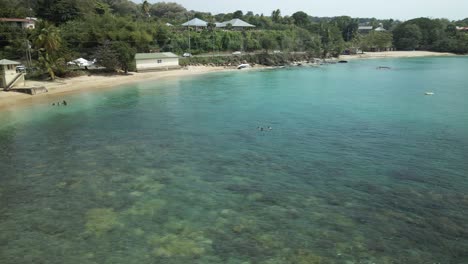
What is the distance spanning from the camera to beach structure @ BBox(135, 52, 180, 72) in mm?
70125

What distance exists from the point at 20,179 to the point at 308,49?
111m

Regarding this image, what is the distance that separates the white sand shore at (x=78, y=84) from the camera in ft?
140

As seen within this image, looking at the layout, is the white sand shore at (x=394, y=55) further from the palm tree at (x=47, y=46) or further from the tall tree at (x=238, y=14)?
the palm tree at (x=47, y=46)

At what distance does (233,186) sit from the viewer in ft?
61.2

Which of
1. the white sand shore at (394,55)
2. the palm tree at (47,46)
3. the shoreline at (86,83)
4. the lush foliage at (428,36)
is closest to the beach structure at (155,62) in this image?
the shoreline at (86,83)

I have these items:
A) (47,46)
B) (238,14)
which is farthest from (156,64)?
(238,14)

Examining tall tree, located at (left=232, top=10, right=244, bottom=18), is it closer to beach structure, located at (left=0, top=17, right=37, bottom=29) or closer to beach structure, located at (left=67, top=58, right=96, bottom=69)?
beach structure, located at (left=0, top=17, right=37, bottom=29)

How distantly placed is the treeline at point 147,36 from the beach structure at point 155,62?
3.23 meters

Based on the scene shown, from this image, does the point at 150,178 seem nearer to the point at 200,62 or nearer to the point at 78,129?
the point at 78,129

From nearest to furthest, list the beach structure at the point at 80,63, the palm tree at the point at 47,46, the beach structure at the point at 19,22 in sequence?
the palm tree at the point at 47,46, the beach structure at the point at 80,63, the beach structure at the point at 19,22

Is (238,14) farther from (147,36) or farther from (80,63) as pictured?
(80,63)

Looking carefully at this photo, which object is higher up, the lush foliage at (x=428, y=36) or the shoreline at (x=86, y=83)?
the lush foliage at (x=428, y=36)

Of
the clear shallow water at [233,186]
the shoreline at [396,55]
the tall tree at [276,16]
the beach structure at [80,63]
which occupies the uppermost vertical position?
the tall tree at [276,16]

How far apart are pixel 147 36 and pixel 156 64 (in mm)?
9697
